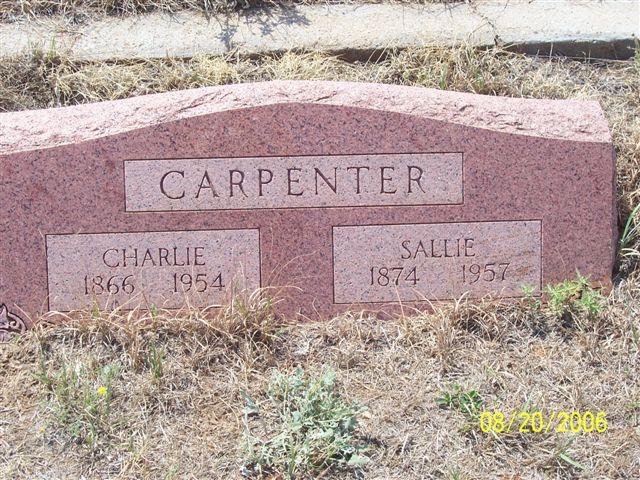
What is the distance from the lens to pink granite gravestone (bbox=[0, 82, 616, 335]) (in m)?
3.37

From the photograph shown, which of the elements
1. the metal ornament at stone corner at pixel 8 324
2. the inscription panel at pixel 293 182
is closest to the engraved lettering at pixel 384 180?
the inscription panel at pixel 293 182

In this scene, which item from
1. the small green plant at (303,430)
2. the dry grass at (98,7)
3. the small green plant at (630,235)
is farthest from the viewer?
the dry grass at (98,7)

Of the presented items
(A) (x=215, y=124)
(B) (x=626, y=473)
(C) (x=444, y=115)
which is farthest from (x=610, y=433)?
(A) (x=215, y=124)

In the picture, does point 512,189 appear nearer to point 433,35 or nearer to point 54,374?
point 433,35

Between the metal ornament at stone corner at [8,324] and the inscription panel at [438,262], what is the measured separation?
1354mm

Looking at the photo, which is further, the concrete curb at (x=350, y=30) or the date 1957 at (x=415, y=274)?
the concrete curb at (x=350, y=30)

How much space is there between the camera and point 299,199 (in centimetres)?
342

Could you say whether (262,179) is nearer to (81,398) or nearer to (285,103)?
(285,103)

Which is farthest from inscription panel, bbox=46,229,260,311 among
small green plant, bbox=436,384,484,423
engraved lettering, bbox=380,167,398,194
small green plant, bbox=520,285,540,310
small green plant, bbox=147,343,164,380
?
small green plant, bbox=520,285,540,310

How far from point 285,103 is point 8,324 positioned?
1506mm

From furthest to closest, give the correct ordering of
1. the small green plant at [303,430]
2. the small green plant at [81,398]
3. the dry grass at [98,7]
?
the dry grass at [98,7] < the small green plant at [81,398] < the small green plant at [303,430]

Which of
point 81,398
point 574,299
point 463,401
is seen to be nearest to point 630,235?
point 574,299

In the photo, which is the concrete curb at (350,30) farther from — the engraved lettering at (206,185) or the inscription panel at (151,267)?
the inscription panel at (151,267)
